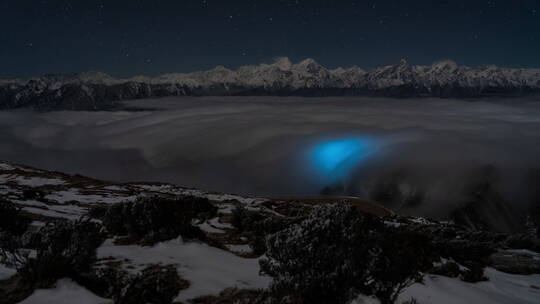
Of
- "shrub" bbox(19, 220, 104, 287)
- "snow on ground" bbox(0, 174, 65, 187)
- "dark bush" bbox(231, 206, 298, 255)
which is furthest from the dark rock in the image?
"snow on ground" bbox(0, 174, 65, 187)

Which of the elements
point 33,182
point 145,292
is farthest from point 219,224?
point 33,182

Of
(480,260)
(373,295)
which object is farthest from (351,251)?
(480,260)

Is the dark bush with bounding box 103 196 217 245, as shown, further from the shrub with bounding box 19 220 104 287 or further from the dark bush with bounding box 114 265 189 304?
the dark bush with bounding box 114 265 189 304

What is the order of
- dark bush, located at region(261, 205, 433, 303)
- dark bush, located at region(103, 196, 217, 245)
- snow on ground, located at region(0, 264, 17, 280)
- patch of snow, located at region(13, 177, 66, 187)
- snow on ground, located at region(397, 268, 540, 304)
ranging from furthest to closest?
1. patch of snow, located at region(13, 177, 66, 187)
2. dark bush, located at region(103, 196, 217, 245)
3. snow on ground, located at region(397, 268, 540, 304)
4. snow on ground, located at region(0, 264, 17, 280)
5. dark bush, located at region(261, 205, 433, 303)

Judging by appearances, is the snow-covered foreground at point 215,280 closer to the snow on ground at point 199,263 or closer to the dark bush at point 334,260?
the snow on ground at point 199,263

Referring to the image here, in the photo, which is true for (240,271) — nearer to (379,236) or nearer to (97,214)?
(379,236)

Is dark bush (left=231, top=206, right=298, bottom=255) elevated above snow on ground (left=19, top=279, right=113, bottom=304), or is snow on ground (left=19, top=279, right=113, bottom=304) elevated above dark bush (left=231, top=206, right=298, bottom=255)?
snow on ground (left=19, top=279, right=113, bottom=304)

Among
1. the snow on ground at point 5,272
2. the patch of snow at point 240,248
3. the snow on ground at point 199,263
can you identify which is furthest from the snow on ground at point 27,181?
the snow on ground at point 5,272
